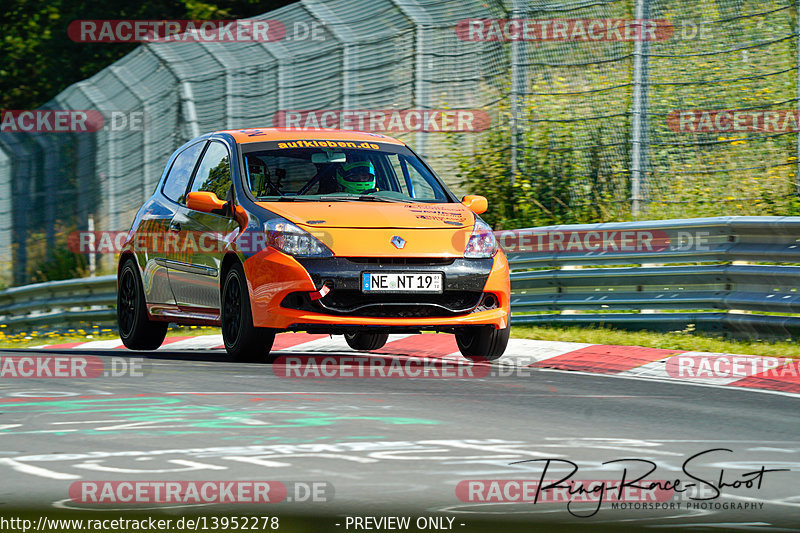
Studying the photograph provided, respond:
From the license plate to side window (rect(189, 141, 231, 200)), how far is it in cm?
166

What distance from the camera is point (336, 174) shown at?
11141mm

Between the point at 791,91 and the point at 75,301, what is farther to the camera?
the point at 75,301

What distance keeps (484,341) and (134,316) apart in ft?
10.8

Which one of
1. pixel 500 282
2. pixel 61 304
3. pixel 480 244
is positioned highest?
pixel 480 244

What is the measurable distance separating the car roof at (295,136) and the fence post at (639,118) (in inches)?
145

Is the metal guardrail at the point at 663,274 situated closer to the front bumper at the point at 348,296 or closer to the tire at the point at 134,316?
the front bumper at the point at 348,296

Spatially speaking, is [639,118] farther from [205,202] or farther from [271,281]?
[271,281]

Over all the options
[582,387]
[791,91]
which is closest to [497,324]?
[582,387]

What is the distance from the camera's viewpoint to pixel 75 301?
60.8 ft

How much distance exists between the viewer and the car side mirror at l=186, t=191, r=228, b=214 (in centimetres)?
1061

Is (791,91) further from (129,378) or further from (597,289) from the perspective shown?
(129,378)

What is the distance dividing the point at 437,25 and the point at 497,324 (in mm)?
7428

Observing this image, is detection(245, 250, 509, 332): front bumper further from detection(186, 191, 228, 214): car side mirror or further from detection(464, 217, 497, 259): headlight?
detection(186, 191, 228, 214): car side mirror

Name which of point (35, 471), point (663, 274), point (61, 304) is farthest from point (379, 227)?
point (61, 304)
